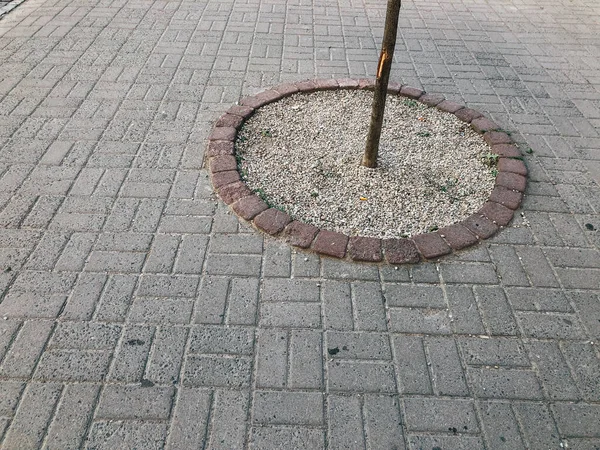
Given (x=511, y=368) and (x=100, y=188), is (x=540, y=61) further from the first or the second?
(x=100, y=188)

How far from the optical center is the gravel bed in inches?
140

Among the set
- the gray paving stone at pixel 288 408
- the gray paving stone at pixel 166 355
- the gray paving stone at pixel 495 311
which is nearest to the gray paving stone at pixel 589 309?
the gray paving stone at pixel 495 311

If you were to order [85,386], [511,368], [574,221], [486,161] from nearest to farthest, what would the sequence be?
[85,386], [511,368], [574,221], [486,161]

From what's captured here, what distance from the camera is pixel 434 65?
559 centimetres

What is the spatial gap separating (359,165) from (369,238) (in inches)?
37.0

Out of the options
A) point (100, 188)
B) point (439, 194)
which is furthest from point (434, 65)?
point (100, 188)

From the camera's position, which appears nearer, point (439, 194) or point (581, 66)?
point (439, 194)

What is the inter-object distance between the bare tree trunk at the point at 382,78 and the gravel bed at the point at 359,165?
0.15m

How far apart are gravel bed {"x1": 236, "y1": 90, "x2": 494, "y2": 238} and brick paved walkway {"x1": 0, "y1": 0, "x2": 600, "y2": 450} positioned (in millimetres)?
389

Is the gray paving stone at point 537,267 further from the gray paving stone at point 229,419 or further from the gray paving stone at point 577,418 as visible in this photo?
the gray paving stone at point 229,419

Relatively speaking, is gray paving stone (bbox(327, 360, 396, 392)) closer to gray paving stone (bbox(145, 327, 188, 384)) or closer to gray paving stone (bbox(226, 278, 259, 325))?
gray paving stone (bbox(226, 278, 259, 325))

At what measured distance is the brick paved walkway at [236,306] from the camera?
231 cm

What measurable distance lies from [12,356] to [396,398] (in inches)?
75.2

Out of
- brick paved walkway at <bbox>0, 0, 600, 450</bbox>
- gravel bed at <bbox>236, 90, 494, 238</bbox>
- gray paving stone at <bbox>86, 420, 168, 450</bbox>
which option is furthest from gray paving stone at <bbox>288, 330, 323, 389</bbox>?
gravel bed at <bbox>236, 90, 494, 238</bbox>
